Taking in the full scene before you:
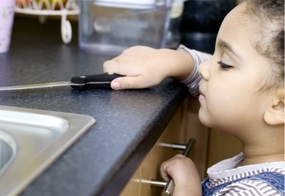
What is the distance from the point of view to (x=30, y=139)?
2.04 ft

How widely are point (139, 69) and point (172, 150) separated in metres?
0.21

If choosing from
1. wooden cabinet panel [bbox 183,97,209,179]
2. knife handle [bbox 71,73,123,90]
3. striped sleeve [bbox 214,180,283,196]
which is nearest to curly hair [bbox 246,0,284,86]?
striped sleeve [bbox 214,180,283,196]

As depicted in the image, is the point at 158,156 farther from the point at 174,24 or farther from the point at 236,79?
the point at 174,24

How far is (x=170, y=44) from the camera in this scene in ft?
3.78

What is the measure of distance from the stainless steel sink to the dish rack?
1.63 feet

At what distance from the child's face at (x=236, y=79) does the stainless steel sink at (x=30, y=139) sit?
200 mm

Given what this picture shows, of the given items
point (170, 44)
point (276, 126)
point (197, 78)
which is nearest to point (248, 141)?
point (276, 126)

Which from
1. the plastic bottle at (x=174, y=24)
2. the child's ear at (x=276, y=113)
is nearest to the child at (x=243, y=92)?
the child's ear at (x=276, y=113)

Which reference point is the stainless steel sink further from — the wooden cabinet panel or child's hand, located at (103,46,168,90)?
the wooden cabinet panel

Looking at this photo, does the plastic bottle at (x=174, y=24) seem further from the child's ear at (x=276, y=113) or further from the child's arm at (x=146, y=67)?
the child's ear at (x=276, y=113)

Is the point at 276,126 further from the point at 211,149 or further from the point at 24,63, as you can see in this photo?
the point at 24,63

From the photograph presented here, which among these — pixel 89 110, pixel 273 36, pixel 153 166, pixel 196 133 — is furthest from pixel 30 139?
pixel 196 133

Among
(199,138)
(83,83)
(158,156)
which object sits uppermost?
(83,83)

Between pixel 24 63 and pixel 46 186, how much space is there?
0.54 metres
